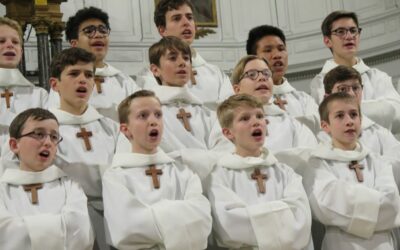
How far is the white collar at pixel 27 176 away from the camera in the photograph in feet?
14.5

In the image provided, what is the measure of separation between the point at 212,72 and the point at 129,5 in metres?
5.10

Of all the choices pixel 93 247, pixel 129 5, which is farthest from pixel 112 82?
pixel 129 5

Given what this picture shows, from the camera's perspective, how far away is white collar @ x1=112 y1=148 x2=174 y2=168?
4562 millimetres

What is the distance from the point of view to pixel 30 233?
4105 millimetres

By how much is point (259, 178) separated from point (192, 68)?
5.71 feet

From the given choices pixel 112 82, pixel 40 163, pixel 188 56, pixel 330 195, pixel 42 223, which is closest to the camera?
pixel 42 223

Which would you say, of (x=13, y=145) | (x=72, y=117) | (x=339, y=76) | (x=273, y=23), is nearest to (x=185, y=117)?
(x=72, y=117)

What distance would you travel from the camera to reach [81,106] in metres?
5.13

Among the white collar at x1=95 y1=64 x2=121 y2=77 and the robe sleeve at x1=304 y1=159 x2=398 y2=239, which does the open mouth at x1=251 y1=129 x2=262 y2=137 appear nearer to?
the robe sleeve at x1=304 y1=159 x2=398 y2=239

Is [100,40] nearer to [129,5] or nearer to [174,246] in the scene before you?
[174,246]

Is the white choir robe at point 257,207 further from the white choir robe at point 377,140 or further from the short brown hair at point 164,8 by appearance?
the short brown hair at point 164,8

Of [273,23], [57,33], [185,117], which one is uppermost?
[273,23]

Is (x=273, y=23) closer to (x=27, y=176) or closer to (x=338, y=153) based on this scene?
(x=338, y=153)

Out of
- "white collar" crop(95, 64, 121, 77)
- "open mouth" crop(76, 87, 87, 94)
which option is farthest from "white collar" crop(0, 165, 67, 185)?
"white collar" crop(95, 64, 121, 77)
